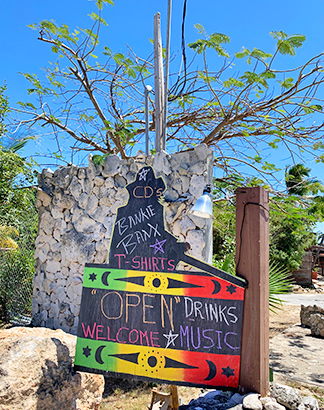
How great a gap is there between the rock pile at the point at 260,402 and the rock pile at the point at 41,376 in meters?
0.99

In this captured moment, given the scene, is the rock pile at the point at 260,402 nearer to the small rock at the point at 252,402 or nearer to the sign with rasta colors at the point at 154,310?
the small rock at the point at 252,402

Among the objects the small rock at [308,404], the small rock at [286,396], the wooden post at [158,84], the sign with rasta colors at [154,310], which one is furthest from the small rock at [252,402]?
the wooden post at [158,84]

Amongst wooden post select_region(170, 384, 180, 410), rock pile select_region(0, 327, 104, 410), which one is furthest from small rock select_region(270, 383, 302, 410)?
rock pile select_region(0, 327, 104, 410)

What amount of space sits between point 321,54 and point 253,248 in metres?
3.95

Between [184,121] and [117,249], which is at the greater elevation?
[184,121]

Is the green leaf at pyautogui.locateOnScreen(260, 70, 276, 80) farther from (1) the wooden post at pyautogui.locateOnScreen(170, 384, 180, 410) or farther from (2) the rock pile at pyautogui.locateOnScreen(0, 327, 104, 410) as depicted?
(2) the rock pile at pyautogui.locateOnScreen(0, 327, 104, 410)

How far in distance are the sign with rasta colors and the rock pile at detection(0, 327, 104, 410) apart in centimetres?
21

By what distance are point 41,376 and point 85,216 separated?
2.81 m

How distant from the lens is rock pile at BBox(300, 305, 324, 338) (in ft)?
24.0

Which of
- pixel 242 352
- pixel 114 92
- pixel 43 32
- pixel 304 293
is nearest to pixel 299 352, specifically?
pixel 242 352

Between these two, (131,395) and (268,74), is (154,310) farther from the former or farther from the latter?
(268,74)

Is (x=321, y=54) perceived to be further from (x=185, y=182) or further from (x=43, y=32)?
(x=43, y=32)

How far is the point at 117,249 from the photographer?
3.20 meters

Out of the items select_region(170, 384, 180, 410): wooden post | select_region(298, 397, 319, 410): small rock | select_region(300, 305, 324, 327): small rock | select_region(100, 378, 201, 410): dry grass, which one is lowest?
Answer: select_region(100, 378, 201, 410): dry grass
